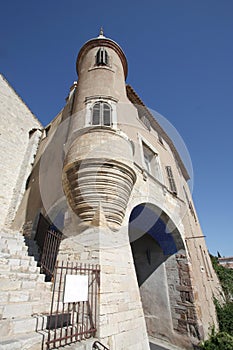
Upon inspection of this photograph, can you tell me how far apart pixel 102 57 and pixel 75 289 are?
321 inches

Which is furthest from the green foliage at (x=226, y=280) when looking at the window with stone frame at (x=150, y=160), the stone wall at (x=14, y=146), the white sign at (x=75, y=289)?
the stone wall at (x=14, y=146)

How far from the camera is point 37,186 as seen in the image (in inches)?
342

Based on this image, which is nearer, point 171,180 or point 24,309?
point 24,309

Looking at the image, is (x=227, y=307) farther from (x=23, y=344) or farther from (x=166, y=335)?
(x=23, y=344)

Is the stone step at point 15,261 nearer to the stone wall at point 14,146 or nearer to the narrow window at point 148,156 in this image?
the stone wall at point 14,146

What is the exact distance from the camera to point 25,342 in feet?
7.05

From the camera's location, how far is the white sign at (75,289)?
245 cm

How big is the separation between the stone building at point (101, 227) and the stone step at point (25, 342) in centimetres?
1

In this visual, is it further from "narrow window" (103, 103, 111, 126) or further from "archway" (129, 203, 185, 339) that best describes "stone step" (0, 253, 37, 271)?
"narrow window" (103, 103, 111, 126)

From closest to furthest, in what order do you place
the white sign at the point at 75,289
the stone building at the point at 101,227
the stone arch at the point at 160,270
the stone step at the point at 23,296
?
1. the white sign at the point at 75,289
2. the stone step at the point at 23,296
3. the stone building at the point at 101,227
4. the stone arch at the point at 160,270

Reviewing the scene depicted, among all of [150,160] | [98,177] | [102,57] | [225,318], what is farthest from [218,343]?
[102,57]

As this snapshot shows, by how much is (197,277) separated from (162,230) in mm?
2320

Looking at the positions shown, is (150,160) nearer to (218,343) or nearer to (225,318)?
Answer: (218,343)

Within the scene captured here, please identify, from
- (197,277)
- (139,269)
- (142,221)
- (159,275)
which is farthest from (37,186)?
(197,277)
